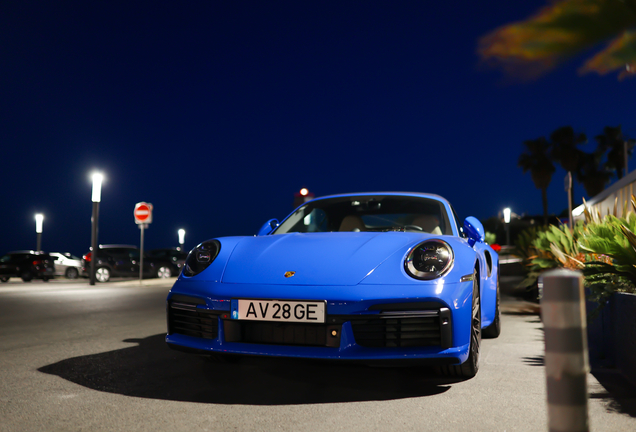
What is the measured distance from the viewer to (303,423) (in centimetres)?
277

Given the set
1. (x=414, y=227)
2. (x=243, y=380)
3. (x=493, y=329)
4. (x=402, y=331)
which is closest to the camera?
(x=402, y=331)

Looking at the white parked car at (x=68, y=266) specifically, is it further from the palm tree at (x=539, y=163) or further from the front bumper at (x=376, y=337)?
the palm tree at (x=539, y=163)

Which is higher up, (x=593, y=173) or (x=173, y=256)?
(x=593, y=173)

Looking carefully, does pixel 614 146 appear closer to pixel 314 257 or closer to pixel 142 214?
pixel 142 214

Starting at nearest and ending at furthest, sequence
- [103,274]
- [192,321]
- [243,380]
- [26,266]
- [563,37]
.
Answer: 1. [563,37]
2. [192,321]
3. [243,380]
4. [103,274]
5. [26,266]

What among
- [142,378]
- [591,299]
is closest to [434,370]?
[591,299]

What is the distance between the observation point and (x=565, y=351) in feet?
5.52

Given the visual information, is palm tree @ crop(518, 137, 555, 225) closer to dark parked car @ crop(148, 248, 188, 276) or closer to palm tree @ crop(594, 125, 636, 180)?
palm tree @ crop(594, 125, 636, 180)

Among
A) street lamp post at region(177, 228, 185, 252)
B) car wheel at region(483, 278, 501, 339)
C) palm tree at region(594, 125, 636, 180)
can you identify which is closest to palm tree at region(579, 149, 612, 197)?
palm tree at region(594, 125, 636, 180)

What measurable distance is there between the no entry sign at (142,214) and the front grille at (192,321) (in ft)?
Result: 47.3

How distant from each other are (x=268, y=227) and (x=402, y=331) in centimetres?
207

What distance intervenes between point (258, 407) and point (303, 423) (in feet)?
1.25

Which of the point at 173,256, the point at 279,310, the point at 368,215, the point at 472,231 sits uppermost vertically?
the point at 368,215

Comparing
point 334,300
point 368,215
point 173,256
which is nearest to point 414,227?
point 368,215
